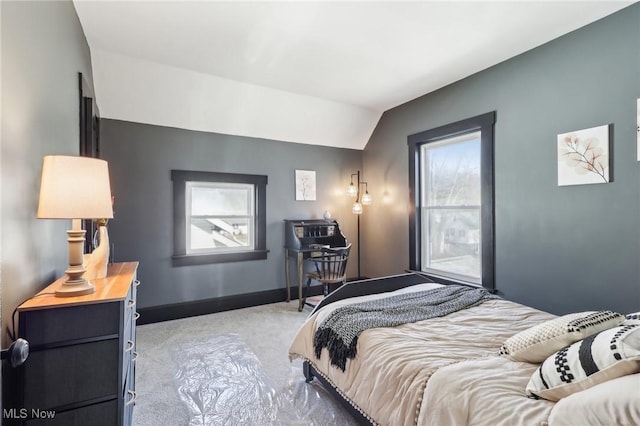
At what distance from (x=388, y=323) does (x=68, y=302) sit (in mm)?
1530

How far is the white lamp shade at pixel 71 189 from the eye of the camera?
47.4 inches

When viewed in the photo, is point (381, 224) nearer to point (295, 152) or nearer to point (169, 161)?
point (295, 152)

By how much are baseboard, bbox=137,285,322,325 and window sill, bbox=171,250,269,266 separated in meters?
A: 0.46

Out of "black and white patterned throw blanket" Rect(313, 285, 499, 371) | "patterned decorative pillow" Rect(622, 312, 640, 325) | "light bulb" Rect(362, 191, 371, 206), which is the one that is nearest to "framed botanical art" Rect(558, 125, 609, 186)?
"black and white patterned throw blanket" Rect(313, 285, 499, 371)

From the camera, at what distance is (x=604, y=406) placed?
2.83ft

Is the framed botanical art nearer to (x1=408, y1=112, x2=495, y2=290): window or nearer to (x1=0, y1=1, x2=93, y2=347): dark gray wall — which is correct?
(x1=408, y1=112, x2=495, y2=290): window

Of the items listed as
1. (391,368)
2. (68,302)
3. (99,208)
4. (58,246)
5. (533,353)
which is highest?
(99,208)

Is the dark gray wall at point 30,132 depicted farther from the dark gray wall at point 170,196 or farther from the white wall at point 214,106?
the dark gray wall at point 170,196

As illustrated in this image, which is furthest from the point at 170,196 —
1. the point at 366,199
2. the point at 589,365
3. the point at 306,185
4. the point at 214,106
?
the point at 589,365

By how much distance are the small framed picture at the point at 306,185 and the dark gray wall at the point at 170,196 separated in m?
0.08

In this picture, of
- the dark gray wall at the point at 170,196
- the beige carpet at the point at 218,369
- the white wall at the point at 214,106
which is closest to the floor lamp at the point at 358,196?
the dark gray wall at the point at 170,196

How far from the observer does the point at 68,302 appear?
1174 mm

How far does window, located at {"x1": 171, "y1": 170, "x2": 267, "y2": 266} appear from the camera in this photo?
3705 millimetres

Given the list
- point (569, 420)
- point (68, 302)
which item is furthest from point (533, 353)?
point (68, 302)
